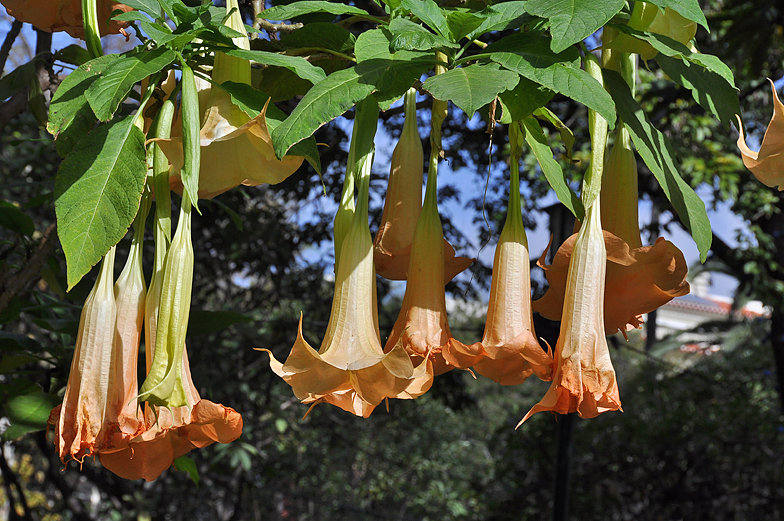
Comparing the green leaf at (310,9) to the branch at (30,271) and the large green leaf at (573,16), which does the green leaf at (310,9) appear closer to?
the large green leaf at (573,16)

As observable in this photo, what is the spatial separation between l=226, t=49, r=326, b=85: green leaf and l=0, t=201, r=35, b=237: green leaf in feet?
2.14

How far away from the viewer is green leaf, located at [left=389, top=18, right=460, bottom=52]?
0.49m

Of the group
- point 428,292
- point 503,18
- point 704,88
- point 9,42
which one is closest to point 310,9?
point 503,18

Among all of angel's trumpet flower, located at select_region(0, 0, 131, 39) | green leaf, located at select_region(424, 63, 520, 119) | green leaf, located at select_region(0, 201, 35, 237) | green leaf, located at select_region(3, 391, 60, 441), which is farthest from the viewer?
green leaf, located at select_region(0, 201, 35, 237)

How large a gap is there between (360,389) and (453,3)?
1.85 feet

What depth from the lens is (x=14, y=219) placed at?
957mm

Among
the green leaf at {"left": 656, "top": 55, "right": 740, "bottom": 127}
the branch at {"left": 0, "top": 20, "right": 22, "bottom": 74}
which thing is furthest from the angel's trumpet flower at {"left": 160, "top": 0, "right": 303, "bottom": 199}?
the branch at {"left": 0, "top": 20, "right": 22, "bottom": 74}

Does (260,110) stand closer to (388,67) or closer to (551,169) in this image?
(388,67)

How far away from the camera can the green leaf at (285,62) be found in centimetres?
48

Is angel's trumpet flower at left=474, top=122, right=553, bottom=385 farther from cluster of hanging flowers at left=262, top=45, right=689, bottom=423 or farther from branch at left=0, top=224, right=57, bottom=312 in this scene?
branch at left=0, top=224, right=57, bottom=312

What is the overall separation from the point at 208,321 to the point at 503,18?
0.61m

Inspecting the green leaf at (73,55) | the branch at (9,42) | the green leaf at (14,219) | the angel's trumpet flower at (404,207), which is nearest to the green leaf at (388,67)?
the angel's trumpet flower at (404,207)

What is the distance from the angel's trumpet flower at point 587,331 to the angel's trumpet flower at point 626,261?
0.03 metres

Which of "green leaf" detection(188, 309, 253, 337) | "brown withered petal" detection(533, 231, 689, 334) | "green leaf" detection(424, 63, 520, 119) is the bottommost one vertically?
"green leaf" detection(188, 309, 253, 337)
